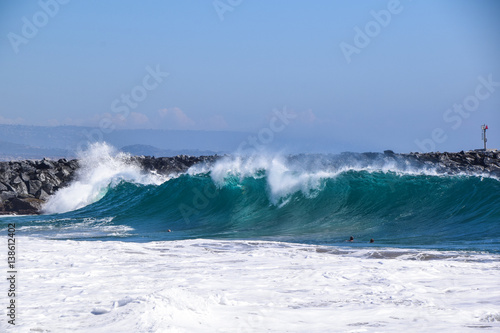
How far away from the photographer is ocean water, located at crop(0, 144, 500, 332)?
5.28 metres

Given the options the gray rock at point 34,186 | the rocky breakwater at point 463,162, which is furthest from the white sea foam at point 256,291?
the rocky breakwater at point 463,162

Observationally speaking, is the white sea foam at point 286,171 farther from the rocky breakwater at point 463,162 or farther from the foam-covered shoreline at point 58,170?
the rocky breakwater at point 463,162

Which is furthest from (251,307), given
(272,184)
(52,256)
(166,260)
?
(272,184)

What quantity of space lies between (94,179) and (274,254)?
726 inches

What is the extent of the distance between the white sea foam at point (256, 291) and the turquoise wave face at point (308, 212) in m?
2.81

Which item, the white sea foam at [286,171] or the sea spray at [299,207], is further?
the white sea foam at [286,171]

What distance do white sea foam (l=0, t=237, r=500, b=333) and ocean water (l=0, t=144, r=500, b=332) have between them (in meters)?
0.02

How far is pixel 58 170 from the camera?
3014 centimetres

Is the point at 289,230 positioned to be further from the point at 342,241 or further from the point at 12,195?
the point at 12,195

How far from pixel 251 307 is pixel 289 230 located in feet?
27.2

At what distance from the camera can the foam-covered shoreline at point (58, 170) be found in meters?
23.7

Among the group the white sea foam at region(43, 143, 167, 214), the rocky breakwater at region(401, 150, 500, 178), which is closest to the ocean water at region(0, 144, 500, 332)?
the white sea foam at region(43, 143, 167, 214)

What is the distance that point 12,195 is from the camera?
24.0 metres

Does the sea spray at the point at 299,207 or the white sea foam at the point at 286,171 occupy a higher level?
the white sea foam at the point at 286,171
